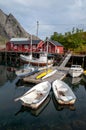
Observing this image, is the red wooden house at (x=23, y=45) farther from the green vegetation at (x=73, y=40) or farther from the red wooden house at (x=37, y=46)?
the green vegetation at (x=73, y=40)

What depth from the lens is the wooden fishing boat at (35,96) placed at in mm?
18141

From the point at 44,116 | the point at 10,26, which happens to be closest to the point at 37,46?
the point at 44,116

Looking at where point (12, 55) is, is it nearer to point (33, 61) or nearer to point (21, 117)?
point (33, 61)

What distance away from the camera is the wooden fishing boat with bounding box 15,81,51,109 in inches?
714

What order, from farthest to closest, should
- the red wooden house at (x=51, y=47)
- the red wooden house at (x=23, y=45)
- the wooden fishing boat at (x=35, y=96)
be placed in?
the red wooden house at (x=23, y=45), the red wooden house at (x=51, y=47), the wooden fishing boat at (x=35, y=96)

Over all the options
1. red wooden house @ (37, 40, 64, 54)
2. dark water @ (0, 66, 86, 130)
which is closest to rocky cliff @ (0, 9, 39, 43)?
red wooden house @ (37, 40, 64, 54)

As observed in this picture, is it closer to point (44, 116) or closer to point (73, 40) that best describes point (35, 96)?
point (44, 116)

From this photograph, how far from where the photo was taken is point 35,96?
20484 mm

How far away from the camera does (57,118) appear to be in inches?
672

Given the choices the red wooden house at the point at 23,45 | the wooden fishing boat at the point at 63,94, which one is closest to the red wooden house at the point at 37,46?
the red wooden house at the point at 23,45

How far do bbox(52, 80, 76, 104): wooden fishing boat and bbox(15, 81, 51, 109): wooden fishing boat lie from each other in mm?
1105

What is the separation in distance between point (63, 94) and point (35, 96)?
332 centimetres

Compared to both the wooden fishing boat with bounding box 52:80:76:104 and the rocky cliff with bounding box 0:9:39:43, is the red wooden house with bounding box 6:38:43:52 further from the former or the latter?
the rocky cliff with bounding box 0:9:39:43

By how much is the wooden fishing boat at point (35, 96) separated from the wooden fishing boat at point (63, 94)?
1105 mm
